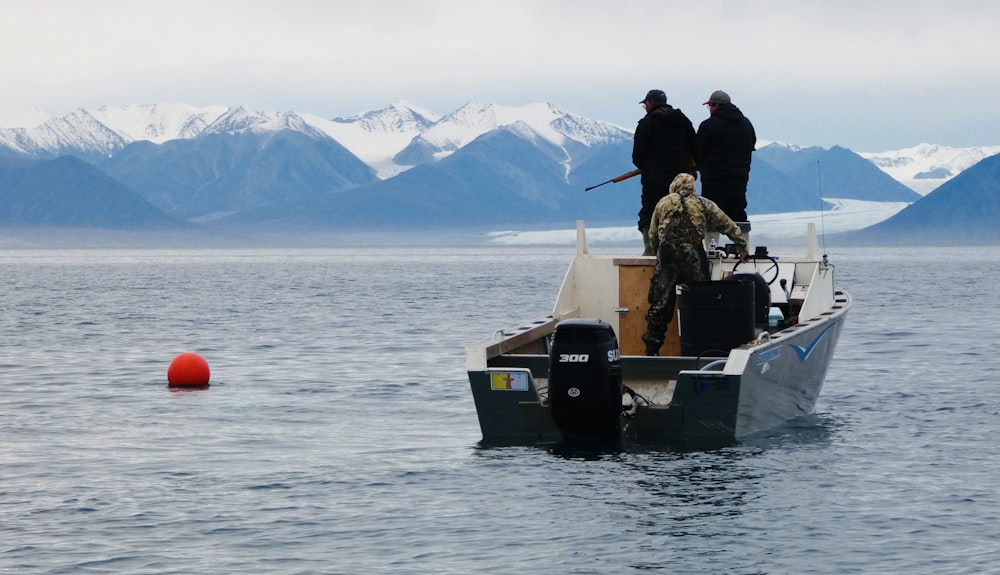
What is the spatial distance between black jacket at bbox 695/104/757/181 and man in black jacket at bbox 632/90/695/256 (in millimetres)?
322

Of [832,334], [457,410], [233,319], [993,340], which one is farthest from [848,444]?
[233,319]

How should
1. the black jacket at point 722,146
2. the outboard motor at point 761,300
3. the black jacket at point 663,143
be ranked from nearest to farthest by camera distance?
1. the outboard motor at point 761,300
2. the black jacket at point 663,143
3. the black jacket at point 722,146

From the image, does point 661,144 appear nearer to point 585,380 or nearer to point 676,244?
point 676,244

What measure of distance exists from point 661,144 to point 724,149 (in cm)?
87

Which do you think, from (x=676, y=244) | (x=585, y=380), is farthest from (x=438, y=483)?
(x=676, y=244)

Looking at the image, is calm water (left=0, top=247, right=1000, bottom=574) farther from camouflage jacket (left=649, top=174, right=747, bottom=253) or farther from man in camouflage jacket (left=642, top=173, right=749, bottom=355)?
camouflage jacket (left=649, top=174, right=747, bottom=253)

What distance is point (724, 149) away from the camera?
17.6 m

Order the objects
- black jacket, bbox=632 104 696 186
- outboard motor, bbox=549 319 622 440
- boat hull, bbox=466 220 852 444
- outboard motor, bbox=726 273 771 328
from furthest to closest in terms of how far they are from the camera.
Answer: black jacket, bbox=632 104 696 186 → outboard motor, bbox=726 273 771 328 → boat hull, bbox=466 220 852 444 → outboard motor, bbox=549 319 622 440

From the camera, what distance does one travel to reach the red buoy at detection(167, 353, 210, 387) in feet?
75.6

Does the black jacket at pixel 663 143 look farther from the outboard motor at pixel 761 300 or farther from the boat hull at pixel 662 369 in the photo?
the outboard motor at pixel 761 300

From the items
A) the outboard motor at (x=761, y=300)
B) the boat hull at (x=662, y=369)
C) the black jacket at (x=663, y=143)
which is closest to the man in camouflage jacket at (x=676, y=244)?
the boat hull at (x=662, y=369)

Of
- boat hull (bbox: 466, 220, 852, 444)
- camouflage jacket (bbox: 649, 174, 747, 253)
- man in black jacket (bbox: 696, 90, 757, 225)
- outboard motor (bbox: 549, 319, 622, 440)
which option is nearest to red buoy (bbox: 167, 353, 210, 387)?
boat hull (bbox: 466, 220, 852, 444)

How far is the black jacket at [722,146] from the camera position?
1756 centimetres

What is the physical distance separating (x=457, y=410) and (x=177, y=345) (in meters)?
14.6
